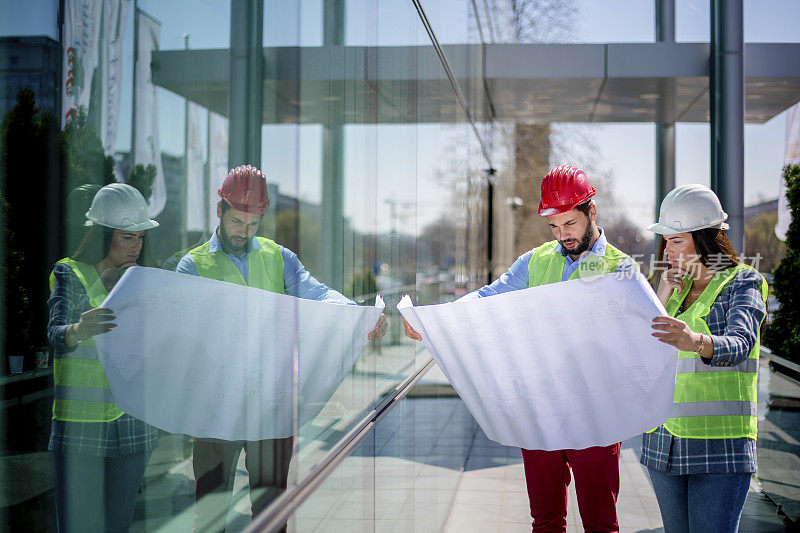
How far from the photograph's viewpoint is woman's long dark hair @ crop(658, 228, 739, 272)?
255 centimetres

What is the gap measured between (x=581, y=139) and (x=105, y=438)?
12.0 meters

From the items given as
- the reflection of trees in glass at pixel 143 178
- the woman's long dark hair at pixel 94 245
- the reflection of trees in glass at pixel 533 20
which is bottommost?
the woman's long dark hair at pixel 94 245

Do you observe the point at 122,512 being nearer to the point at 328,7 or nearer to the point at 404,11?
the point at 328,7

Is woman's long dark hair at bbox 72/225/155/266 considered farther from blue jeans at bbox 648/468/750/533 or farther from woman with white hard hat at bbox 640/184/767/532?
blue jeans at bbox 648/468/750/533

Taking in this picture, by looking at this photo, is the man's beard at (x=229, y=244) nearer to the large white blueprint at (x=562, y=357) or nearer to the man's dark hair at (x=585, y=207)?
the large white blueprint at (x=562, y=357)

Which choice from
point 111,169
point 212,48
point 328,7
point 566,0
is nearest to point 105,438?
point 111,169

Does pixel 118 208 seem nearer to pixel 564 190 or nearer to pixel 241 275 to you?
pixel 241 275

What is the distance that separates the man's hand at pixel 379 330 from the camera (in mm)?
2471

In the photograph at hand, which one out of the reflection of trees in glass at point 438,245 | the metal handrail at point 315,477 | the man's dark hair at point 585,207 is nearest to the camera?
the metal handrail at point 315,477

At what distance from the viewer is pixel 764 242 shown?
5.61 m

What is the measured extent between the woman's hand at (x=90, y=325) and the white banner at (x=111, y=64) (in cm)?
21

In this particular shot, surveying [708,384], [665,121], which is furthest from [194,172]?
[665,121]

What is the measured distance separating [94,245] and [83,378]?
172 millimetres

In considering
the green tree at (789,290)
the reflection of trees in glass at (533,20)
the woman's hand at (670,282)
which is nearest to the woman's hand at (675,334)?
the woman's hand at (670,282)
